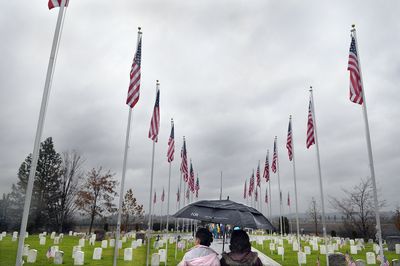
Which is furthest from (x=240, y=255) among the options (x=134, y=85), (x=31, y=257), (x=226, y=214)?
(x=31, y=257)

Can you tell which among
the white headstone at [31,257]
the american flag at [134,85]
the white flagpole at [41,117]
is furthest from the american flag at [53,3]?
the white headstone at [31,257]

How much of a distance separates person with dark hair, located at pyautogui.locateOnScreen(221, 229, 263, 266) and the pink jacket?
0.70 feet

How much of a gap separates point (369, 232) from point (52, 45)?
139 ft

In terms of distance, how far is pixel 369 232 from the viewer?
4025 cm

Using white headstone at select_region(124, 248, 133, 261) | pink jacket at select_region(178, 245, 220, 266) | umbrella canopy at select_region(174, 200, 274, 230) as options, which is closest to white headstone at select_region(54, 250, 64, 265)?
white headstone at select_region(124, 248, 133, 261)

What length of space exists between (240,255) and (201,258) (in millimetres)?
662

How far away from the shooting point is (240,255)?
5039 millimetres

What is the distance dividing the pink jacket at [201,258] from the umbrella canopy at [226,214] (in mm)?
1151

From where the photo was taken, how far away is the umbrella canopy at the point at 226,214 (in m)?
6.64

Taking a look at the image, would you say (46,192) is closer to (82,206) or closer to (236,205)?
(82,206)

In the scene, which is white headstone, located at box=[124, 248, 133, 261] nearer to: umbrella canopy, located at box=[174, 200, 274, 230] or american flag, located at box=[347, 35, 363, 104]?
umbrella canopy, located at box=[174, 200, 274, 230]

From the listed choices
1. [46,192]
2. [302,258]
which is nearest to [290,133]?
[302,258]

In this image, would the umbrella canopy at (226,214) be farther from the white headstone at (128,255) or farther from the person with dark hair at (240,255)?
the white headstone at (128,255)

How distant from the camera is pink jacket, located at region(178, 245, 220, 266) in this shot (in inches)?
207
